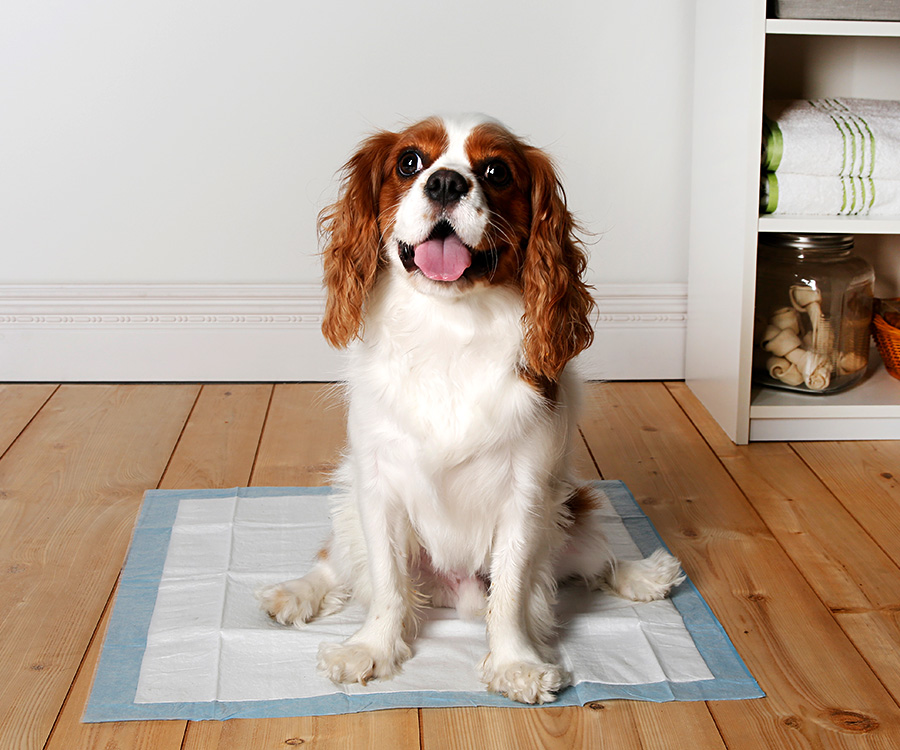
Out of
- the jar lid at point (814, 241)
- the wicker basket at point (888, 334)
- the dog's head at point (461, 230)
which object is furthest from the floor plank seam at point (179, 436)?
the wicker basket at point (888, 334)


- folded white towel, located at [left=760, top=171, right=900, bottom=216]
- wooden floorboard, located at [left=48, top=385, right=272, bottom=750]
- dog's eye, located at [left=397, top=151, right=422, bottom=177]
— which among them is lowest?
wooden floorboard, located at [left=48, top=385, right=272, bottom=750]

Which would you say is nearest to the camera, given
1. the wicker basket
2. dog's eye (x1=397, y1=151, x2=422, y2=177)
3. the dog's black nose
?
the dog's black nose

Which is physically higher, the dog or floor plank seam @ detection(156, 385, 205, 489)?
the dog

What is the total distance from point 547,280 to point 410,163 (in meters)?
0.29

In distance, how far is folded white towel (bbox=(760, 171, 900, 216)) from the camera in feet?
8.47

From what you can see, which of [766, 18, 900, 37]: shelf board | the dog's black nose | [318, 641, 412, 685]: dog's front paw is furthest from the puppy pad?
[766, 18, 900, 37]: shelf board

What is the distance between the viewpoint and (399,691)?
1661mm

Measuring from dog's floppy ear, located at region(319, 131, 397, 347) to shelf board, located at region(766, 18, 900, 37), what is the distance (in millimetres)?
1318

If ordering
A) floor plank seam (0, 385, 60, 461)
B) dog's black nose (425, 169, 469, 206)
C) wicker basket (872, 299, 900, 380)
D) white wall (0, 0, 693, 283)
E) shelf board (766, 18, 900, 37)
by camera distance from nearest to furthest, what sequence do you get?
dog's black nose (425, 169, 469, 206) → shelf board (766, 18, 900, 37) → floor plank seam (0, 385, 60, 461) → wicker basket (872, 299, 900, 380) → white wall (0, 0, 693, 283)

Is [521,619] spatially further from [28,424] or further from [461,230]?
[28,424]

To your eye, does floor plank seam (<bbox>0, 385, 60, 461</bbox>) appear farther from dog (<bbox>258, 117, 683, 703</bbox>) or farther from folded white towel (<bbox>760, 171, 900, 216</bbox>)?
folded white towel (<bbox>760, 171, 900, 216</bbox>)

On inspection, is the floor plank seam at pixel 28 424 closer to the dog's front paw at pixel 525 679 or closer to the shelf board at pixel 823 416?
the dog's front paw at pixel 525 679

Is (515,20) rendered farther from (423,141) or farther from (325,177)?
(423,141)

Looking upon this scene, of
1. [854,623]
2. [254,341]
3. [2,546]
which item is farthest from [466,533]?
[254,341]
